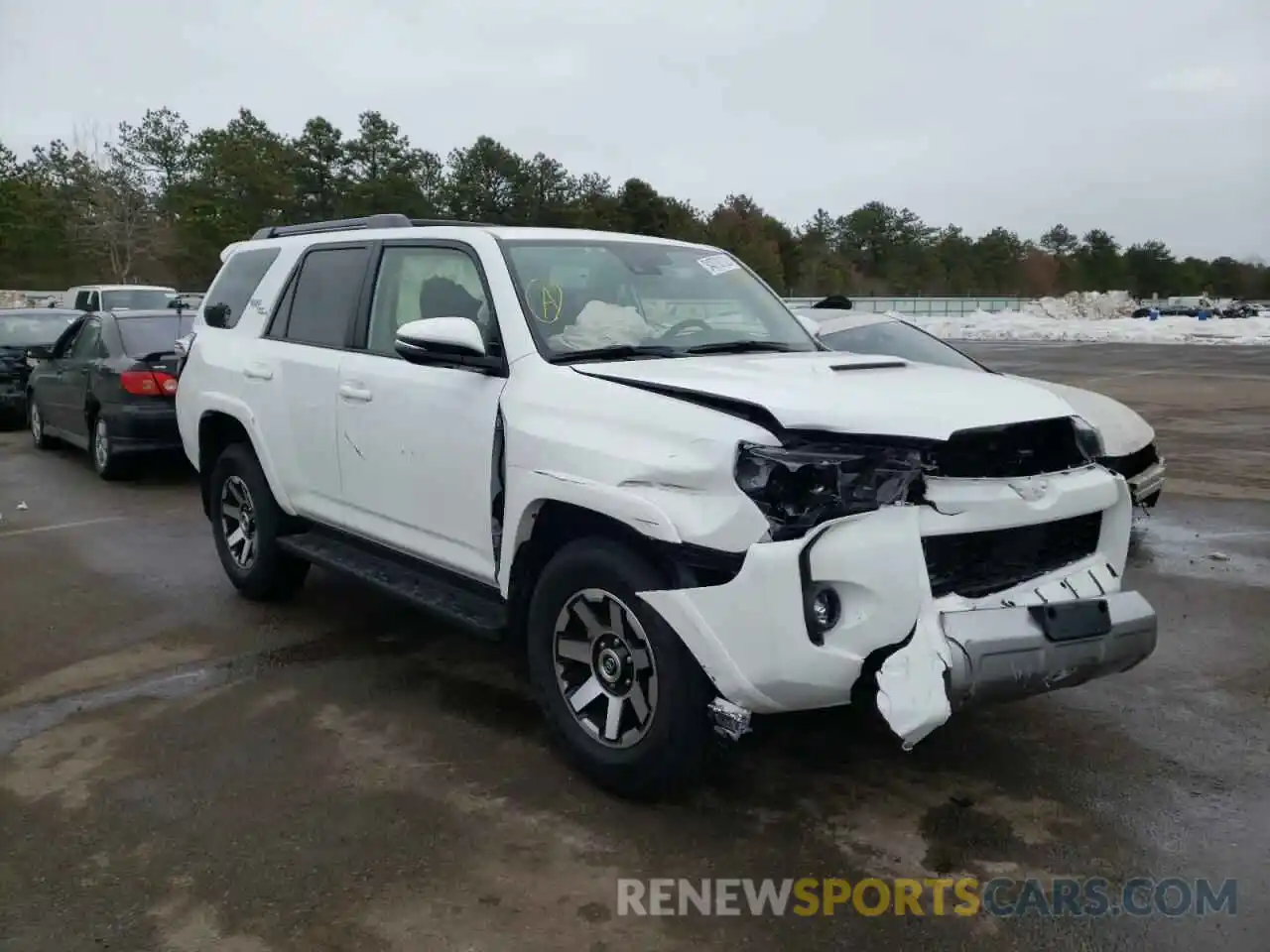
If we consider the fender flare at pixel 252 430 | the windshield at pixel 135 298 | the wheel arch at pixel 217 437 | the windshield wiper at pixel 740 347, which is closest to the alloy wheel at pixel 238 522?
the wheel arch at pixel 217 437

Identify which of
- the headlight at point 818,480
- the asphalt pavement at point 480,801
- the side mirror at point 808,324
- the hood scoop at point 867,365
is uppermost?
the side mirror at point 808,324

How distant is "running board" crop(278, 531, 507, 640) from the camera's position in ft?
13.8

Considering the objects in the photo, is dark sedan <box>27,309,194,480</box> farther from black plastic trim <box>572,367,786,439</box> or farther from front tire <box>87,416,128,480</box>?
black plastic trim <box>572,367,786,439</box>

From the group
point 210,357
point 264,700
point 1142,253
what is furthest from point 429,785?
point 1142,253

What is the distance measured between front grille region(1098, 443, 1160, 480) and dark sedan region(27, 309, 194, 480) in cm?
755

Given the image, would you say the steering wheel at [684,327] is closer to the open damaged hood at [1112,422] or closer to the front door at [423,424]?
the front door at [423,424]

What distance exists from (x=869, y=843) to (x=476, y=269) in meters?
2.72

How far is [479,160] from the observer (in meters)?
59.2

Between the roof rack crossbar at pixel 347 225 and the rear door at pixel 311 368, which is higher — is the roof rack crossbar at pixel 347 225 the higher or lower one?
the higher one

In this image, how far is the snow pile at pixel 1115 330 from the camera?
131 ft

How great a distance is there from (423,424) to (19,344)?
12.5 m

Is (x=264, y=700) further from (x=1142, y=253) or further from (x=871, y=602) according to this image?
(x=1142, y=253)

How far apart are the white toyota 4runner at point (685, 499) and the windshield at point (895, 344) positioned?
2616 millimetres

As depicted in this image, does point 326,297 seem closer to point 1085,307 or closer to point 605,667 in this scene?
point 605,667
